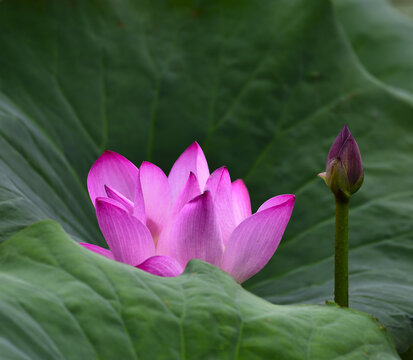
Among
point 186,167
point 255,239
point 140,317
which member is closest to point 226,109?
point 186,167

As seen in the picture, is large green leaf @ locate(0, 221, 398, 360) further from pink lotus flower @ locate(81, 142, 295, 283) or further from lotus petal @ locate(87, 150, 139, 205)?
lotus petal @ locate(87, 150, 139, 205)

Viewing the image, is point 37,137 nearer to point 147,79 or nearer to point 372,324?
point 147,79

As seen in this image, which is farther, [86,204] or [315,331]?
[86,204]

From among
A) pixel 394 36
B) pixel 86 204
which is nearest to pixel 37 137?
pixel 86 204

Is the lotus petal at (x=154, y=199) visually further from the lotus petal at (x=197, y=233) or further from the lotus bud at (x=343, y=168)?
the lotus bud at (x=343, y=168)

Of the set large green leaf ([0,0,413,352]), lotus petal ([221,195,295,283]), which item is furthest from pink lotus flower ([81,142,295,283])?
large green leaf ([0,0,413,352])

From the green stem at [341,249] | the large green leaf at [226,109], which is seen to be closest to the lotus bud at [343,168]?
the green stem at [341,249]
